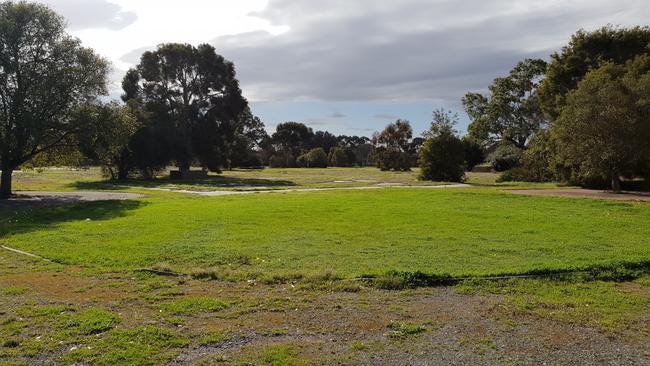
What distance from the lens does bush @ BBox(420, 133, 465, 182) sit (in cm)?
4525

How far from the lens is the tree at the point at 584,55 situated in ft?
121

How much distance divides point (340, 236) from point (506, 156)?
154 feet

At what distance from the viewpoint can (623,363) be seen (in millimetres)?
5156

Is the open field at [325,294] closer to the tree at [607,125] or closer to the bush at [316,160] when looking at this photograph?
the tree at [607,125]

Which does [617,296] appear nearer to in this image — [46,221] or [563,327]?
[563,327]

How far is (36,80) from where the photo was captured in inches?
1087

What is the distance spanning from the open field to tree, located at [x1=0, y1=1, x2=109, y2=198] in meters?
14.0

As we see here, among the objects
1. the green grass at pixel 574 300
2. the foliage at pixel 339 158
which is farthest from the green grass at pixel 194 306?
the foliage at pixel 339 158

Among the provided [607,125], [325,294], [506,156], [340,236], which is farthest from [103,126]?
[506,156]

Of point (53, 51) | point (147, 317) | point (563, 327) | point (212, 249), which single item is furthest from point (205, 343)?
point (53, 51)

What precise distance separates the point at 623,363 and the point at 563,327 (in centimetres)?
109

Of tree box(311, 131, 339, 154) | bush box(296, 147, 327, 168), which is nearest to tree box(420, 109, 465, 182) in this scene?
bush box(296, 147, 327, 168)

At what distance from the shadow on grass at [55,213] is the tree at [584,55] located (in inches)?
1145

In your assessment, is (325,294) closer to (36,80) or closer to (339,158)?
(36,80)
